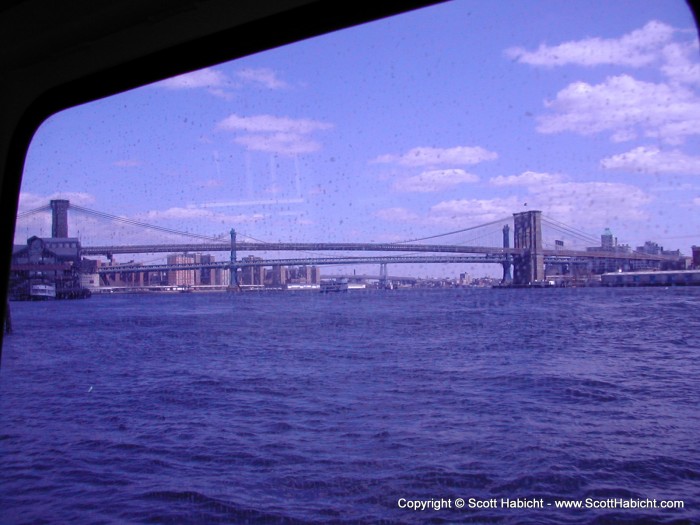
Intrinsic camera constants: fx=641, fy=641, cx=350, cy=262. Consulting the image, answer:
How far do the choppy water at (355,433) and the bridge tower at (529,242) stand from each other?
1375mm

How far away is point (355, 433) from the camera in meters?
5.18

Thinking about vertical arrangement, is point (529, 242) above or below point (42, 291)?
above

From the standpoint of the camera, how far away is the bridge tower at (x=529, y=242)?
10.5 m

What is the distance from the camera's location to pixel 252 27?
211cm

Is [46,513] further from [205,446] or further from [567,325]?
[567,325]

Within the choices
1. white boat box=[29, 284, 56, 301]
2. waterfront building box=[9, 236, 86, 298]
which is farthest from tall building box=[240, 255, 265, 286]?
white boat box=[29, 284, 56, 301]

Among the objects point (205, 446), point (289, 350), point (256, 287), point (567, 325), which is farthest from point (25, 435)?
point (256, 287)

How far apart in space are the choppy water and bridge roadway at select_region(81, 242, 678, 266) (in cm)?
150

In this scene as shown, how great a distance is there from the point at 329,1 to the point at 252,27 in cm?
31

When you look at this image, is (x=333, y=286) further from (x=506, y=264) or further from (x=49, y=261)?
(x=506, y=264)

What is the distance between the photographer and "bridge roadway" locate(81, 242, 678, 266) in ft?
32.2

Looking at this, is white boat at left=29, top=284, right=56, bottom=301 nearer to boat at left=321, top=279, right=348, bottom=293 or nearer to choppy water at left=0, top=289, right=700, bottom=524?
choppy water at left=0, top=289, right=700, bottom=524

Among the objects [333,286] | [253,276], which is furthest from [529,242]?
[333,286]

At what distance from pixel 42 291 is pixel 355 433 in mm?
22531
